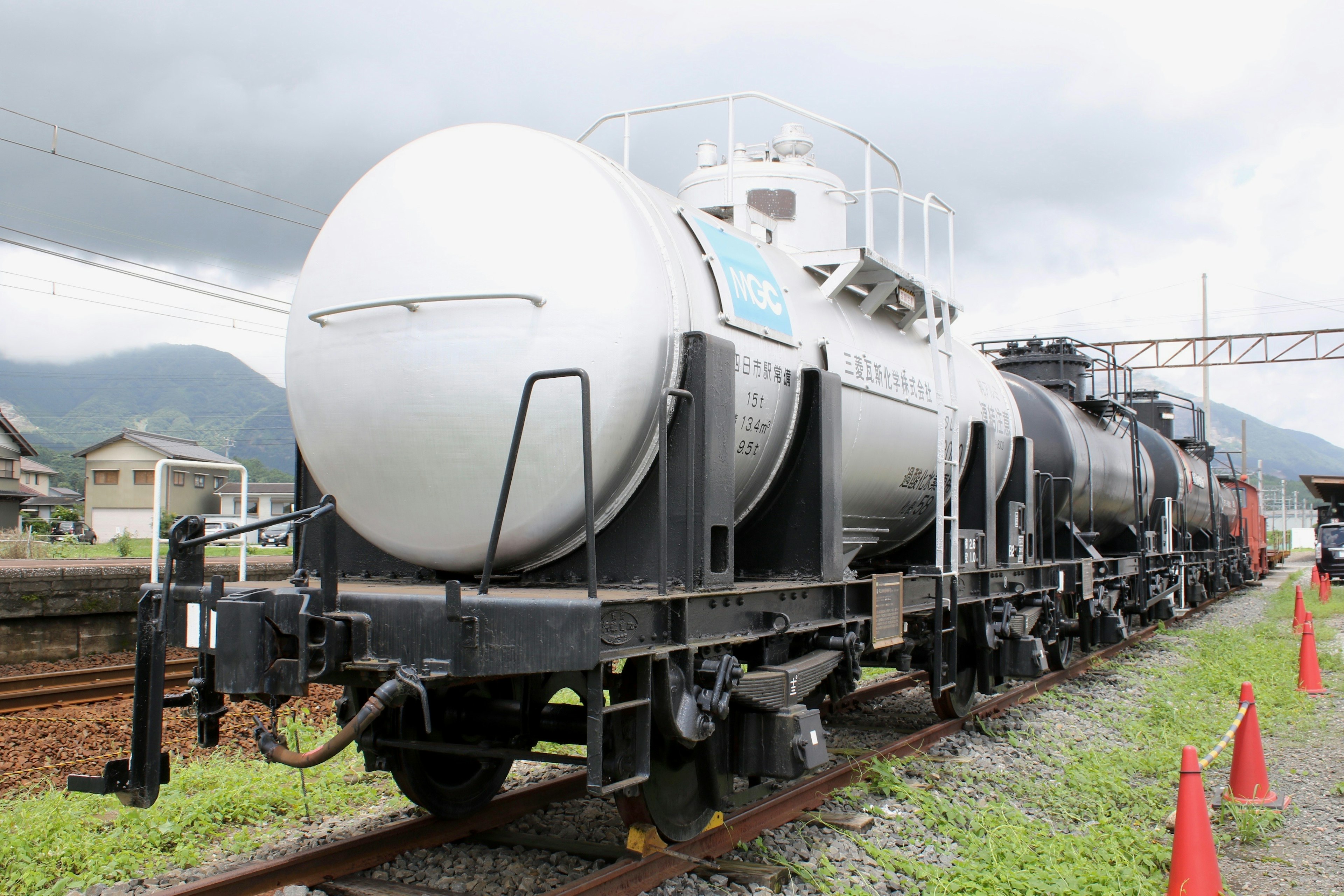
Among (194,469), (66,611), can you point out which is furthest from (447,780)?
(66,611)

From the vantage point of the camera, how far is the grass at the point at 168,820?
5.07 meters

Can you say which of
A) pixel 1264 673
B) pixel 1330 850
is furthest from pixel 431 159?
pixel 1264 673

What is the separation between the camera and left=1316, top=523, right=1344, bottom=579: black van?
32.2m

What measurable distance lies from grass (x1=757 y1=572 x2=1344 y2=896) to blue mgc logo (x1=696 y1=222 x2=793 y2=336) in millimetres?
2848

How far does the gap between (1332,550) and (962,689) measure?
30.3m

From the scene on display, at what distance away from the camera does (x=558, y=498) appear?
457 cm

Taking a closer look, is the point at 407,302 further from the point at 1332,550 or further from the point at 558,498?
the point at 1332,550

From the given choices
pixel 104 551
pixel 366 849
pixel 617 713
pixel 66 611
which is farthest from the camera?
pixel 104 551

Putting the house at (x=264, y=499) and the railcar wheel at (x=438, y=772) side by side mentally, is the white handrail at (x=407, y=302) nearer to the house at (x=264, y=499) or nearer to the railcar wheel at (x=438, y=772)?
the railcar wheel at (x=438, y=772)

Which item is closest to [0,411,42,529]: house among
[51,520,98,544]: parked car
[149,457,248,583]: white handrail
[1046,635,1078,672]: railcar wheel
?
[51,520,98,544]: parked car

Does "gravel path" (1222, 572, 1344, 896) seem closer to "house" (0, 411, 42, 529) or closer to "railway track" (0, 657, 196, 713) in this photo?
"railway track" (0, 657, 196, 713)

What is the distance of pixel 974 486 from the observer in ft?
27.7

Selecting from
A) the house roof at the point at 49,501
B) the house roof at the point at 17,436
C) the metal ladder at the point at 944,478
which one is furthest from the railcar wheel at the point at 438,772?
the house roof at the point at 49,501

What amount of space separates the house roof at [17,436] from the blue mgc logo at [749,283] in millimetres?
52587
